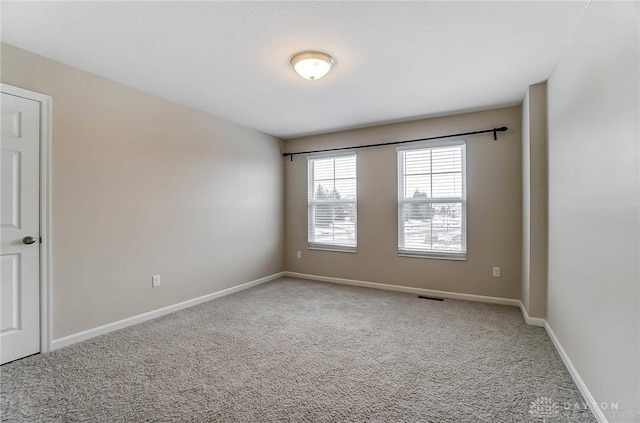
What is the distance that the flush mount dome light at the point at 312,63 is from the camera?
2.46m

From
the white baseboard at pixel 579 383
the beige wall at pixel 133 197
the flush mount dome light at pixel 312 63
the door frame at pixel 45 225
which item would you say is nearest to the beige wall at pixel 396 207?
the beige wall at pixel 133 197

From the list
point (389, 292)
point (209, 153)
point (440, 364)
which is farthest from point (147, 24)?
point (389, 292)

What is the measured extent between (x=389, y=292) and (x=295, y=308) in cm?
148

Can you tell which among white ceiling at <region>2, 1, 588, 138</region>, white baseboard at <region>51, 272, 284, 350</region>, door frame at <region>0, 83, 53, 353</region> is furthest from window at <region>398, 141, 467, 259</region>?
door frame at <region>0, 83, 53, 353</region>

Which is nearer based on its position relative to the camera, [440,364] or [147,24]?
[147,24]

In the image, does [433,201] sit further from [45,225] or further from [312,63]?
[45,225]

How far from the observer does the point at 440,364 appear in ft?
7.61

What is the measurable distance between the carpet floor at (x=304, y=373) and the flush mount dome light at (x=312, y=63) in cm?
240

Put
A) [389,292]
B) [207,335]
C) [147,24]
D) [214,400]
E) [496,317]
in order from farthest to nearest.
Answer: [389,292] < [496,317] < [207,335] < [147,24] < [214,400]

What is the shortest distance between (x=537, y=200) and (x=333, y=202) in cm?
282

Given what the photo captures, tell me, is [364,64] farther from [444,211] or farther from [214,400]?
[214,400]

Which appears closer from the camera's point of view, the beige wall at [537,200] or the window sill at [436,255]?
the beige wall at [537,200]

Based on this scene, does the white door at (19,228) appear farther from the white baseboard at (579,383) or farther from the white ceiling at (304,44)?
the white baseboard at (579,383)

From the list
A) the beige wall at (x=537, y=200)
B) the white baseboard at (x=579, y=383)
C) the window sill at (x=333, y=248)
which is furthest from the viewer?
the window sill at (x=333, y=248)
